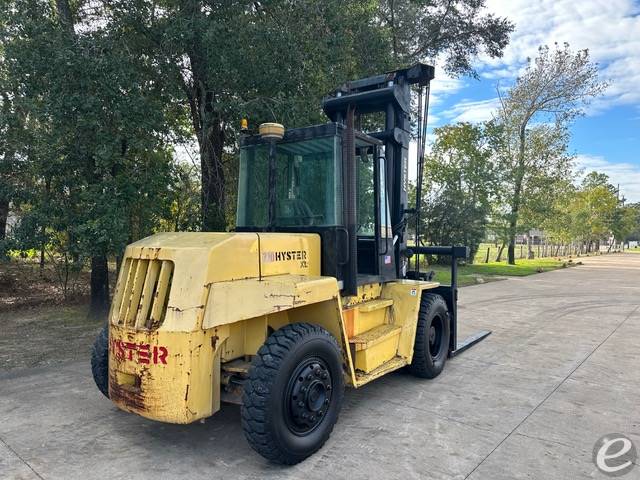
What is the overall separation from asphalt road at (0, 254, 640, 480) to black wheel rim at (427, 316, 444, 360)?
0.30 metres

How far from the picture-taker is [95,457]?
326 centimetres

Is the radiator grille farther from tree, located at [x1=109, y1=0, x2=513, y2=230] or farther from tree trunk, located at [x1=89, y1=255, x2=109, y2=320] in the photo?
tree trunk, located at [x1=89, y1=255, x2=109, y2=320]

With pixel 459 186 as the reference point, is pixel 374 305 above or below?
below

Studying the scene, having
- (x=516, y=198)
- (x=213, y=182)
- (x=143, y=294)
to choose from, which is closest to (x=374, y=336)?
(x=143, y=294)

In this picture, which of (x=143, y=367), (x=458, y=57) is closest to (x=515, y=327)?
(x=143, y=367)

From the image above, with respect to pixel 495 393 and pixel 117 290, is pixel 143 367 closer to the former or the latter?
pixel 117 290

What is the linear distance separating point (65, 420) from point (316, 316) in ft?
7.91

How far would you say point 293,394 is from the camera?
3176 mm

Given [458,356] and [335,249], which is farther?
[458,356]

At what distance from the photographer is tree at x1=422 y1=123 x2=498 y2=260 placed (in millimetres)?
20391

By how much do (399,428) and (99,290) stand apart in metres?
7.00

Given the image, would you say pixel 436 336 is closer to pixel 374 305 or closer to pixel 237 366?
pixel 374 305

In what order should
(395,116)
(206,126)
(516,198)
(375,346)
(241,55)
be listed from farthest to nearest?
1. (516,198)
2. (206,126)
3. (241,55)
4. (395,116)
5. (375,346)

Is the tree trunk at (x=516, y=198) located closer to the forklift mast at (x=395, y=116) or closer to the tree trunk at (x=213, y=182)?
the tree trunk at (x=213, y=182)
